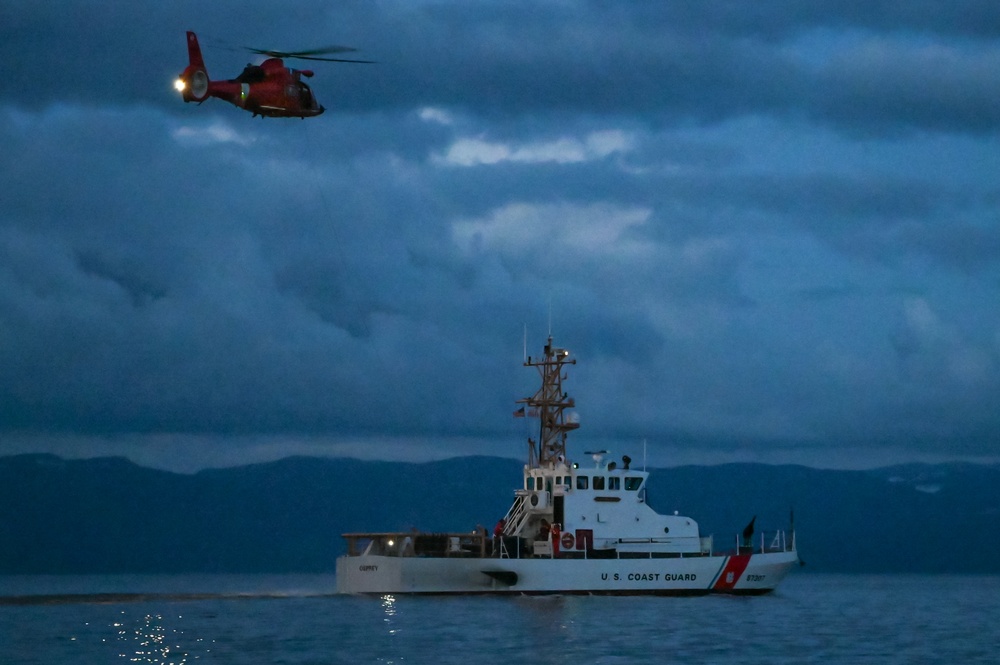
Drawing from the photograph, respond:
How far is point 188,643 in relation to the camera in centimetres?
4603

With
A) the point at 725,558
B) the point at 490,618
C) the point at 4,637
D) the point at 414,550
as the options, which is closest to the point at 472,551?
the point at 414,550

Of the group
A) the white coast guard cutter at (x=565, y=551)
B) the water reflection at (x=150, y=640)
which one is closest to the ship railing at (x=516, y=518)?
the white coast guard cutter at (x=565, y=551)

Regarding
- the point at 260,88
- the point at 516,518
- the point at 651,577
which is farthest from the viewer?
the point at 516,518

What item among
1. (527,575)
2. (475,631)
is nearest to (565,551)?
(527,575)

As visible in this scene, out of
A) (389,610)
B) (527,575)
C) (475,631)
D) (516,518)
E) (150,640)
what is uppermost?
(516,518)

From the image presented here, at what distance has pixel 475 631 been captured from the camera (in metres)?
48.5

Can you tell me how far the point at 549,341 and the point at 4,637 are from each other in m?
23.2

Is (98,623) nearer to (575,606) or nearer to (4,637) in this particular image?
(4,637)

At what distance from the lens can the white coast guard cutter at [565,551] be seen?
5747 cm

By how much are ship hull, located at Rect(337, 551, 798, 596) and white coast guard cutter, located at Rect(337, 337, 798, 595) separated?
0.12 ft

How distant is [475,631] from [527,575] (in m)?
9.02

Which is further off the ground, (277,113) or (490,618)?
(277,113)

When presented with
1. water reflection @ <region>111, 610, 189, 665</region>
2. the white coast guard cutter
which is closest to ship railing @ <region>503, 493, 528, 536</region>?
the white coast guard cutter

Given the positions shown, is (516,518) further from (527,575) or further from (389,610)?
(389,610)
